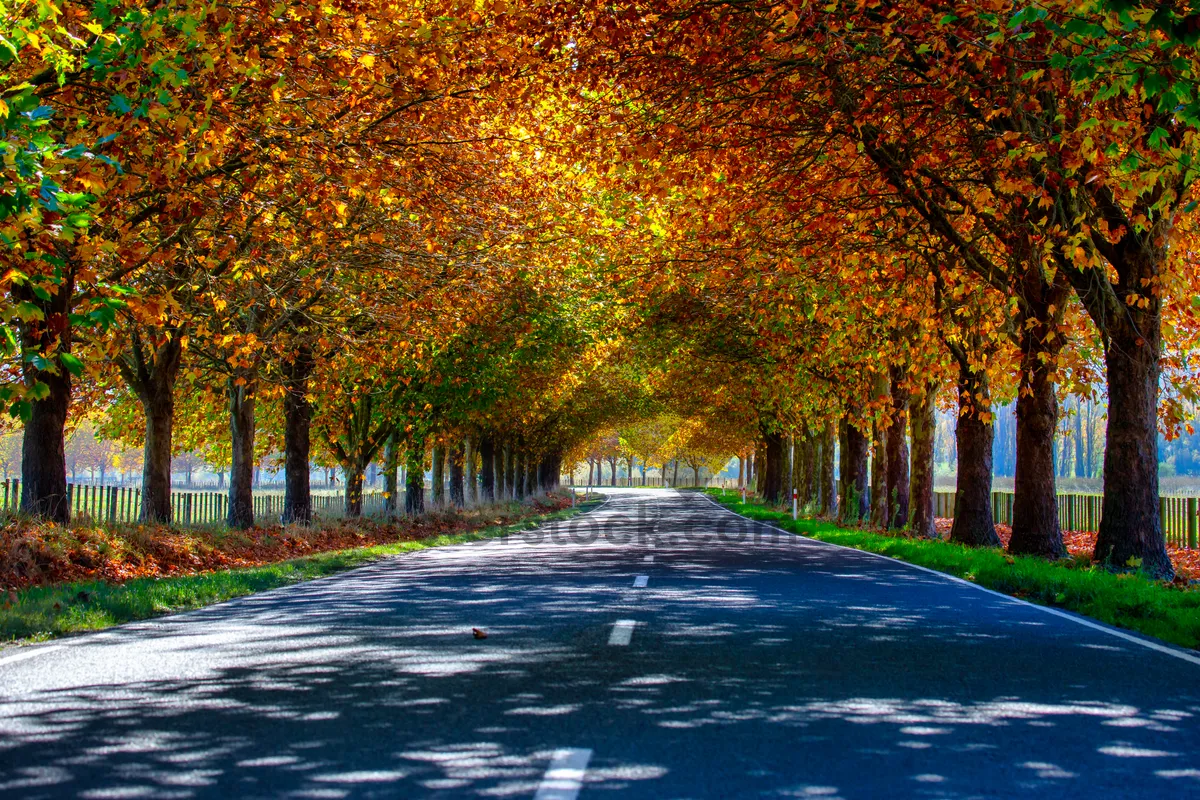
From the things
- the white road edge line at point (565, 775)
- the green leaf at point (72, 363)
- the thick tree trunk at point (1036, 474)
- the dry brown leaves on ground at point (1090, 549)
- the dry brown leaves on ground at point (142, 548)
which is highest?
the green leaf at point (72, 363)

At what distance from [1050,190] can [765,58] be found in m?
4.34

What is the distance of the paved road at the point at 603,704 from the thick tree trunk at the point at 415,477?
20367mm

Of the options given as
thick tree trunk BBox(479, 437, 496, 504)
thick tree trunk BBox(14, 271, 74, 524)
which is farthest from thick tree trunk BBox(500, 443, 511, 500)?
thick tree trunk BBox(14, 271, 74, 524)

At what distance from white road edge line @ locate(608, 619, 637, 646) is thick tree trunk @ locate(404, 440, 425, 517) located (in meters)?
22.1

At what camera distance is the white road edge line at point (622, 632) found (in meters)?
8.01

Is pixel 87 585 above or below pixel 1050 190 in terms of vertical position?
below

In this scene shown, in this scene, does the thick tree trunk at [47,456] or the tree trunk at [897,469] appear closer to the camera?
the thick tree trunk at [47,456]

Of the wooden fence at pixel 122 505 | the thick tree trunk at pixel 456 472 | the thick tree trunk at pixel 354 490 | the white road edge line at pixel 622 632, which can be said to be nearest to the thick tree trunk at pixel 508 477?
the thick tree trunk at pixel 456 472

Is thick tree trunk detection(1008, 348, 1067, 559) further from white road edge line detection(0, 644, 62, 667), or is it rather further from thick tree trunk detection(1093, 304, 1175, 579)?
white road edge line detection(0, 644, 62, 667)

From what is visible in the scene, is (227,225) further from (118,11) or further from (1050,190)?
(1050,190)

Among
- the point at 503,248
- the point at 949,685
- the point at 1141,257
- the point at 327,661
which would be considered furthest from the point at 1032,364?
the point at 327,661

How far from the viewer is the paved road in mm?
4547

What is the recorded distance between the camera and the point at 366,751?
4902mm

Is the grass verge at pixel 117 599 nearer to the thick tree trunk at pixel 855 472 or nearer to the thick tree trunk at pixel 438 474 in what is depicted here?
the thick tree trunk at pixel 855 472
